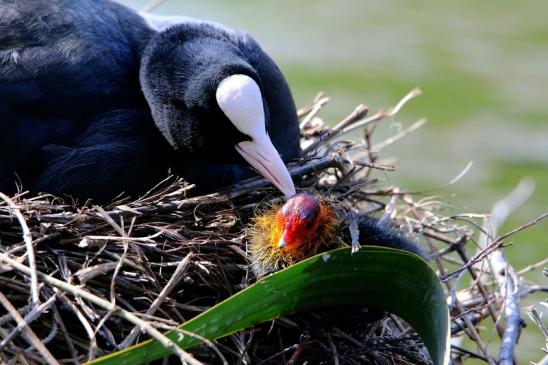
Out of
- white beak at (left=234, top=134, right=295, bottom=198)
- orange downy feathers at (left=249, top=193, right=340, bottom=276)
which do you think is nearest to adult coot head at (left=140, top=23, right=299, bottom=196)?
white beak at (left=234, top=134, right=295, bottom=198)

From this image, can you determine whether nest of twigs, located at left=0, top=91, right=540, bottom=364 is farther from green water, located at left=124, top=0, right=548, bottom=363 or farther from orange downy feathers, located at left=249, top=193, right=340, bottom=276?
green water, located at left=124, top=0, right=548, bottom=363

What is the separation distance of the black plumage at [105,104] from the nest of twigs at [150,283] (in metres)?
0.13

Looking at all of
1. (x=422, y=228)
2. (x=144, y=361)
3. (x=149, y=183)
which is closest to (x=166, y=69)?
(x=149, y=183)

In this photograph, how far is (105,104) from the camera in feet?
16.4

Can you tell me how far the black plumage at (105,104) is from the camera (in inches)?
190

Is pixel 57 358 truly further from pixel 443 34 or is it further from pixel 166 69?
pixel 443 34

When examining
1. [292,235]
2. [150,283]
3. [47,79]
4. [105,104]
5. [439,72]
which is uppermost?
[47,79]

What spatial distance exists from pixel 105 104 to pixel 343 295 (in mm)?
1235

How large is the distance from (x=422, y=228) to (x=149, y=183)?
1.15 meters

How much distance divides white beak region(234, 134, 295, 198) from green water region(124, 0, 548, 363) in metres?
3.35

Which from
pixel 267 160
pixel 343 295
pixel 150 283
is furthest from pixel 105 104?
pixel 343 295

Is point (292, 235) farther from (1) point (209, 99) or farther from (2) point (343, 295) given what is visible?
(1) point (209, 99)

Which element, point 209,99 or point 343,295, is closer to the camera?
point 343,295

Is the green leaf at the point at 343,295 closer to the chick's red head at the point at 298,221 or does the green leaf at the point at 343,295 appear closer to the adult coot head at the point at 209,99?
the chick's red head at the point at 298,221
